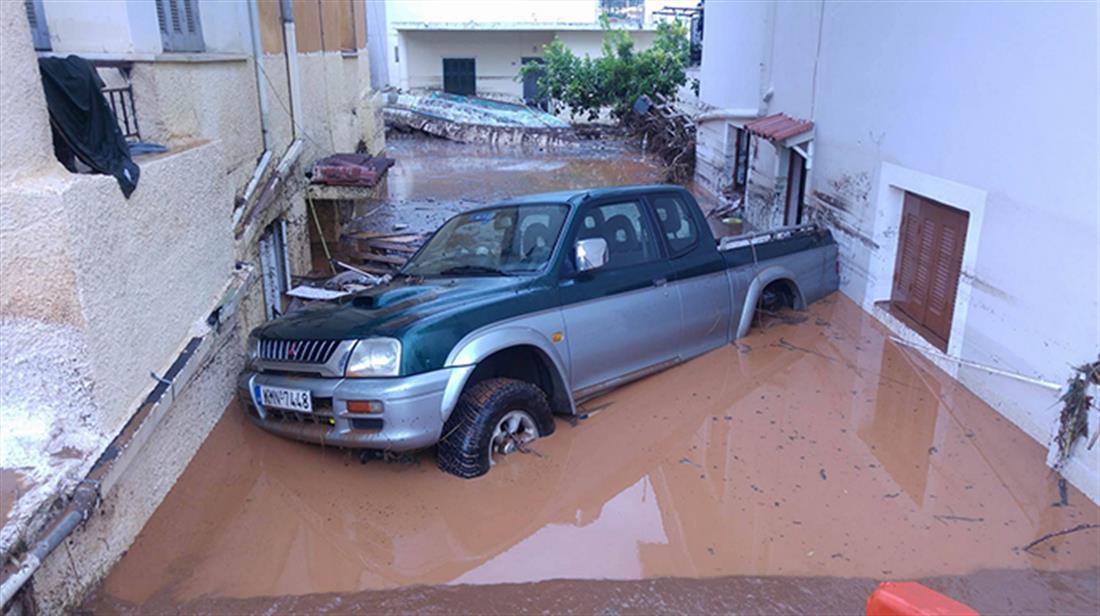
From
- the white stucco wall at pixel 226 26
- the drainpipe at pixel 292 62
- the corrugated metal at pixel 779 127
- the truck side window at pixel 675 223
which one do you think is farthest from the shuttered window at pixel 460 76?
the truck side window at pixel 675 223

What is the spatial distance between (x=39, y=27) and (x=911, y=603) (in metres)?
6.37

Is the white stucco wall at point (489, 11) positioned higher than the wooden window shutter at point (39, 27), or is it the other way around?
the white stucco wall at point (489, 11)

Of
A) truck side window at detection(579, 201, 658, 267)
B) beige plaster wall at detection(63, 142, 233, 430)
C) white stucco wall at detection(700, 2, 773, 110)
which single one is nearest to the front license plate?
beige plaster wall at detection(63, 142, 233, 430)

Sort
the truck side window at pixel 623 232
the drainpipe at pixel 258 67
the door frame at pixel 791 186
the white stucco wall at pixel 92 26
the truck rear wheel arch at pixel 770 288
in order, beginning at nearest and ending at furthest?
the white stucco wall at pixel 92 26 → the truck side window at pixel 623 232 → the truck rear wheel arch at pixel 770 288 → the drainpipe at pixel 258 67 → the door frame at pixel 791 186

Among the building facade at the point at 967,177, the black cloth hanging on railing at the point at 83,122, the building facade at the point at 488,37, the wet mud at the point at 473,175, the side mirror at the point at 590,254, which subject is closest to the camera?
the black cloth hanging on railing at the point at 83,122

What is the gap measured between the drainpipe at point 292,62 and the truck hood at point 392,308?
4.49 meters

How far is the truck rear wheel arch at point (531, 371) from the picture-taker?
17.8 ft

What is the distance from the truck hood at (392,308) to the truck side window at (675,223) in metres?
1.65

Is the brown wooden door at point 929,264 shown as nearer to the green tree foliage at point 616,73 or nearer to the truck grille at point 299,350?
the truck grille at point 299,350

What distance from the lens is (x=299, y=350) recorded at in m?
5.07

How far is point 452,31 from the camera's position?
32469mm

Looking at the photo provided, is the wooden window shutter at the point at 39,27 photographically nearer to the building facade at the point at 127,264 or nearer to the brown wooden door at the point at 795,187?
the building facade at the point at 127,264

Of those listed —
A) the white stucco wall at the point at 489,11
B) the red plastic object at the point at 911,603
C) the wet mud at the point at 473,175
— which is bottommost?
the wet mud at the point at 473,175

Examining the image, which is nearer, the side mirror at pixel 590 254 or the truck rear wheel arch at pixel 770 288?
the side mirror at pixel 590 254
